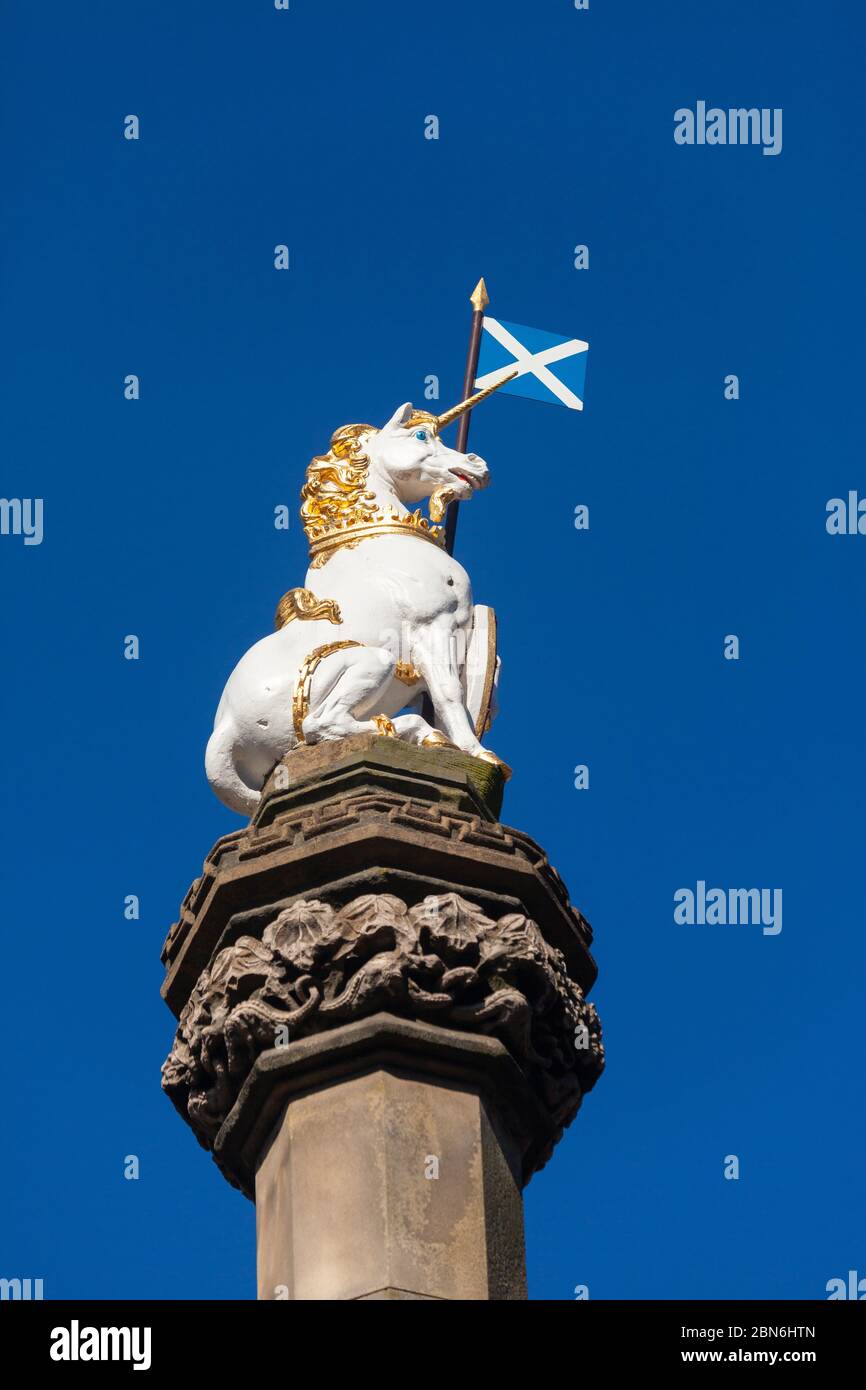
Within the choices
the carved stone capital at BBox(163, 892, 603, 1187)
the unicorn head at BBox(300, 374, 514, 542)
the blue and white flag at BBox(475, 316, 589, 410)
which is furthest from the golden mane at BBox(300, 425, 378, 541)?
the carved stone capital at BBox(163, 892, 603, 1187)

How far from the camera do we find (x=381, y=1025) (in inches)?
603

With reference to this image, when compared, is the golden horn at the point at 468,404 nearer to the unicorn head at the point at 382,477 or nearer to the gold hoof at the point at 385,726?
the unicorn head at the point at 382,477

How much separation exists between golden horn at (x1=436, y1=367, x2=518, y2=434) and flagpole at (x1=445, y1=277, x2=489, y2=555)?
3.3 inches

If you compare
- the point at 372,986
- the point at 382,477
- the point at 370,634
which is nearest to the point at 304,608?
the point at 370,634

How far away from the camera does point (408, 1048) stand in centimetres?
1541

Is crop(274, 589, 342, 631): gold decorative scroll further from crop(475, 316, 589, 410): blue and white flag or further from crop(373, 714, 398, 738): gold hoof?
crop(475, 316, 589, 410): blue and white flag

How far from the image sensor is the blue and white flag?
69.0ft

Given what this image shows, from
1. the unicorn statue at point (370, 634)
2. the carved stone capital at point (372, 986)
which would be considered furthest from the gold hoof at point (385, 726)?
the carved stone capital at point (372, 986)

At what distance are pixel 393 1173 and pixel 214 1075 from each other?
1446mm

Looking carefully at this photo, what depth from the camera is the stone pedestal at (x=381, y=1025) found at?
14.9 metres

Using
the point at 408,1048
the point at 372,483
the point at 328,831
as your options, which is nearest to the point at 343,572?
the point at 372,483
